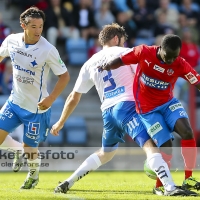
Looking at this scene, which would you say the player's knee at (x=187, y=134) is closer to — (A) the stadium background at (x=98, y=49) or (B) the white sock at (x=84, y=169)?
(B) the white sock at (x=84, y=169)

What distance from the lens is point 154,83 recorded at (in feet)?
28.5

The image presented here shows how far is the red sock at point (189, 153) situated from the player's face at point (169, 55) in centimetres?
115

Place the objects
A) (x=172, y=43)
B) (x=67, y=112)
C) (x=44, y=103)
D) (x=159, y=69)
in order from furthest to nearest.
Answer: (x=67, y=112) → (x=44, y=103) → (x=159, y=69) → (x=172, y=43)

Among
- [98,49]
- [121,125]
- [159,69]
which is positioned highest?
[159,69]

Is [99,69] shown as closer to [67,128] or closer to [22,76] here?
[22,76]

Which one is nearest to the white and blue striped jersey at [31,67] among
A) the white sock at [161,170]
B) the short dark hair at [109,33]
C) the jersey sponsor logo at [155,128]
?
the short dark hair at [109,33]

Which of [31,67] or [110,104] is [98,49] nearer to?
[31,67]

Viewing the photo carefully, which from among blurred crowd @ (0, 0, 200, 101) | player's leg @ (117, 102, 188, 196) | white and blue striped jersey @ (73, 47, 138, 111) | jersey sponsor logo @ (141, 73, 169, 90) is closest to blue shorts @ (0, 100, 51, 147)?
white and blue striped jersey @ (73, 47, 138, 111)

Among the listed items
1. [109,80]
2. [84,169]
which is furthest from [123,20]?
[84,169]

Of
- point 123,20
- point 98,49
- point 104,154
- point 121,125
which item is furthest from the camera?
point 123,20

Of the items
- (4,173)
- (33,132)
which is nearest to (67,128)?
(4,173)

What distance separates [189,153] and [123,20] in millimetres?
11776

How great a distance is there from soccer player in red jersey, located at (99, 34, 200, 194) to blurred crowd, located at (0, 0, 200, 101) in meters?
9.99

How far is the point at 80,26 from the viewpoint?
20.3m
